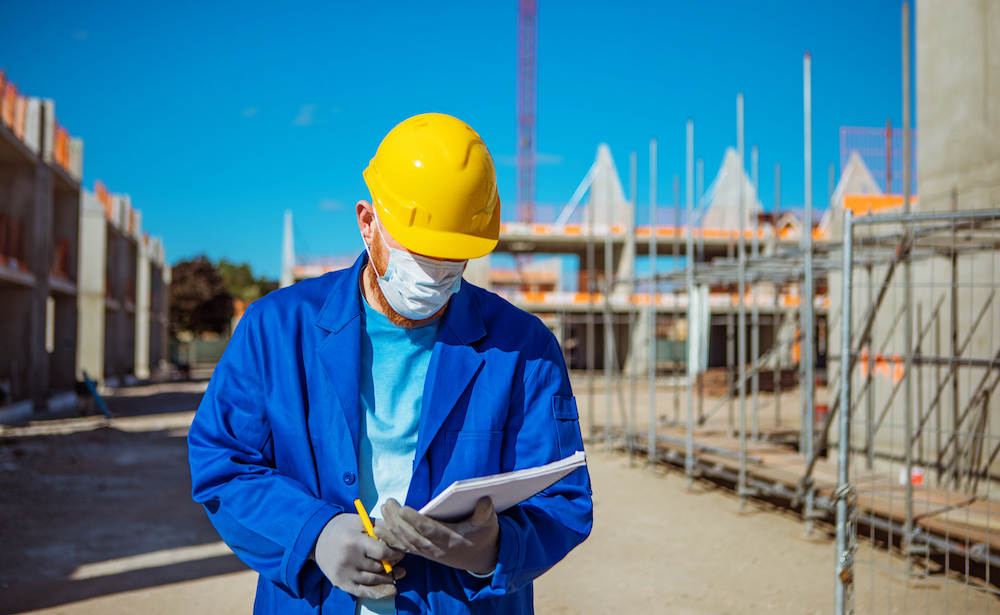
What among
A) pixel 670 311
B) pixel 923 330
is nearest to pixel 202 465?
pixel 923 330

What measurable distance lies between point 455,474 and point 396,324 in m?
0.40

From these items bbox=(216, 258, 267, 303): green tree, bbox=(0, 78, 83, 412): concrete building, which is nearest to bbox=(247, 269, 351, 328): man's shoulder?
bbox=(0, 78, 83, 412): concrete building

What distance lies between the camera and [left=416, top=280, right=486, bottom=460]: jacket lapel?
1.55 meters

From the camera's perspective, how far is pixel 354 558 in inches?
54.7

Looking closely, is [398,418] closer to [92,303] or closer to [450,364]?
[450,364]

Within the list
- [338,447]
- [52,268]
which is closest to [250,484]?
[338,447]

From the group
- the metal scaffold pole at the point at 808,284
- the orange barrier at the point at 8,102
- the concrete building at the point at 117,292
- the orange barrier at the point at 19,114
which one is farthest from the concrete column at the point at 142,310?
the metal scaffold pole at the point at 808,284

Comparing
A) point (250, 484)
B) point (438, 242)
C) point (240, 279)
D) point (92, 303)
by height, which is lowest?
point (250, 484)

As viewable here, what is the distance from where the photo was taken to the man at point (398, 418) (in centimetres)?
147

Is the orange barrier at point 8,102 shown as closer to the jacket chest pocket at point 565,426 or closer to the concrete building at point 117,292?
the concrete building at point 117,292

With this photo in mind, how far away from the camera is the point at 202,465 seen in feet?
5.00

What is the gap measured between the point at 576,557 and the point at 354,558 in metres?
5.14

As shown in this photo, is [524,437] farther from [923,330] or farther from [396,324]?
[923,330]

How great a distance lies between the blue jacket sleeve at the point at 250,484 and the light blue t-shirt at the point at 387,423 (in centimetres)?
14
